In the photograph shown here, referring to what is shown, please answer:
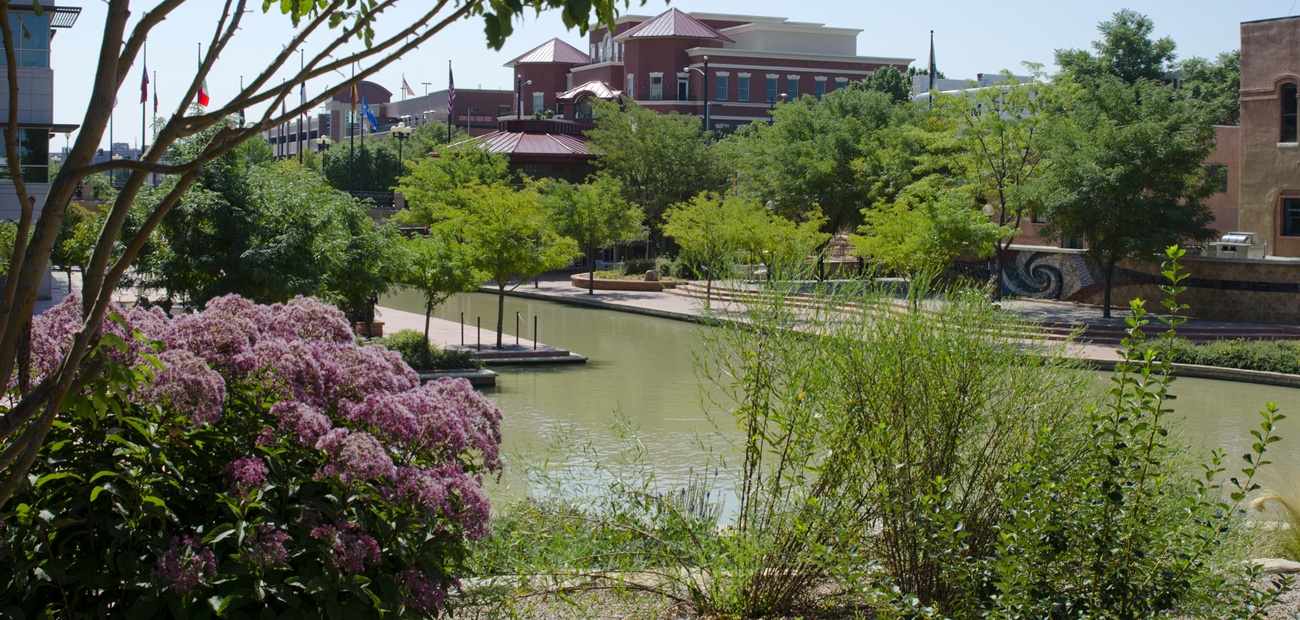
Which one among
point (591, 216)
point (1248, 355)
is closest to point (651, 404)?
point (1248, 355)

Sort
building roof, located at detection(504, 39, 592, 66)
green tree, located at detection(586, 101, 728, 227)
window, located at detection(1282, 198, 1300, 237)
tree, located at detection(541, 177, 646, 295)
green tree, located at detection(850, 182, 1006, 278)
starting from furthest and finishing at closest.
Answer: building roof, located at detection(504, 39, 592, 66) < green tree, located at detection(586, 101, 728, 227) < tree, located at detection(541, 177, 646, 295) < window, located at detection(1282, 198, 1300, 237) < green tree, located at detection(850, 182, 1006, 278)

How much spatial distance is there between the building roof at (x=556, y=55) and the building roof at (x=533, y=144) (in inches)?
1235

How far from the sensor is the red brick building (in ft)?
264

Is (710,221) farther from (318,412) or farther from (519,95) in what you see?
(318,412)

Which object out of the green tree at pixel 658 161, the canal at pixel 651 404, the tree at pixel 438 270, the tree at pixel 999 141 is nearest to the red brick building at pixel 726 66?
the green tree at pixel 658 161

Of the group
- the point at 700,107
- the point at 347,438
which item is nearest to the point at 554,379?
the point at 347,438

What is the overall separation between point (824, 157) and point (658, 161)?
1074 centimetres

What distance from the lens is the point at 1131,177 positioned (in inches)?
1248

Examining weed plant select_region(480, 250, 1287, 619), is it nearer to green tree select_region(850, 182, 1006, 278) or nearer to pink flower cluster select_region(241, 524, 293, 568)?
pink flower cluster select_region(241, 524, 293, 568)

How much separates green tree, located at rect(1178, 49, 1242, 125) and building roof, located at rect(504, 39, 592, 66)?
149 feet

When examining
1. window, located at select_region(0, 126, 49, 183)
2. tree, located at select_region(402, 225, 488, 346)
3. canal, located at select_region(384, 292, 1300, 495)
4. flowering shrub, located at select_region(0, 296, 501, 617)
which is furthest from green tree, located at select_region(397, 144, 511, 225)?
flowering shrub, located at select_region(0, 296, 501, 617)

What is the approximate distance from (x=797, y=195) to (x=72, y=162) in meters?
45.1

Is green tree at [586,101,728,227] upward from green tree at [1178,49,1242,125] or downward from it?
downward

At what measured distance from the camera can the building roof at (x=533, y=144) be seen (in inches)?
2404
